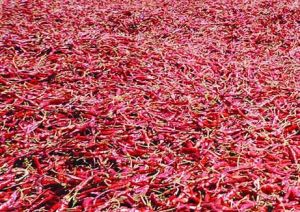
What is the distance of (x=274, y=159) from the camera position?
3604 mm

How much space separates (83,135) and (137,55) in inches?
82.5

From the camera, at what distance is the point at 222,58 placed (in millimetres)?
6125

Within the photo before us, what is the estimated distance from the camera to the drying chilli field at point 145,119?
3.11 meters

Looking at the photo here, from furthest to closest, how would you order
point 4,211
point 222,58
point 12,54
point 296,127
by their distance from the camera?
point 222,58 → point 12,54 → point 296,127 → point 4,211

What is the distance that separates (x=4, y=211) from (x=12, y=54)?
9.94 feet

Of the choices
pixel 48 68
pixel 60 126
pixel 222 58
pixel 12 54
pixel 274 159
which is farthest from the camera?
pixel 222 58

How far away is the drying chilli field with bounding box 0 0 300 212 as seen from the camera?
3.11 m

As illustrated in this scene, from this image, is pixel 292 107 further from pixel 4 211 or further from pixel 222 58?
pixel 4 211

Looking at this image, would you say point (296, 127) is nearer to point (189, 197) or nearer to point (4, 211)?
point (189, 197)

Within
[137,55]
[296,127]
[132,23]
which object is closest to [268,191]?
[296,127]

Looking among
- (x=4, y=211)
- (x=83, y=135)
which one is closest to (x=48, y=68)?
(x=83, y=135)

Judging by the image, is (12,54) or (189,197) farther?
(12,54)

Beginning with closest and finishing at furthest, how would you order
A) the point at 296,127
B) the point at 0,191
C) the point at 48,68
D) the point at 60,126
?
1. the point at 0,191
2. the point at 60,126
3. the point at 296,127
4. the point at 48,68

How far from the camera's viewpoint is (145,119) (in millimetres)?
4023
